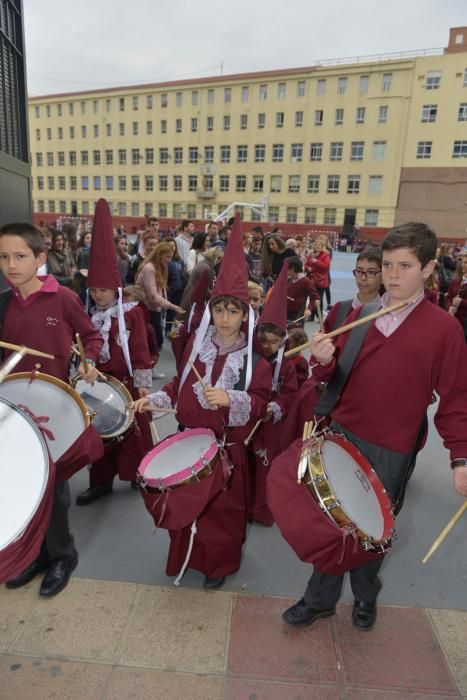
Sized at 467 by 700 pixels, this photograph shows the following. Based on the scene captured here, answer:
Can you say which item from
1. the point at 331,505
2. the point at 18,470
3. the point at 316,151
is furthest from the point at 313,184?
the point at 18,470

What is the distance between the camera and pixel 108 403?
2.94 m

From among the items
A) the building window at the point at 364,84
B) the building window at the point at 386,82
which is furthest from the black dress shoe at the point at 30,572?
the building window at the point at 364,84

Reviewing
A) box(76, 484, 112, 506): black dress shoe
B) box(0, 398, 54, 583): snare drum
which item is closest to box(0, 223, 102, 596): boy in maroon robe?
box(76, 484, 112, 506): black dress shoe

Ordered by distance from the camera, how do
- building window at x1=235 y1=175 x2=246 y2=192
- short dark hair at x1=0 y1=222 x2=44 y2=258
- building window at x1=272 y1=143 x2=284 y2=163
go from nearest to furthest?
short dark hair at x1=0 y1=222 x2=44 y2=258, building window at x1=272 y1=143 x2=284 y2=163, building window at x1=235 y1=175 x2=246 y2=192

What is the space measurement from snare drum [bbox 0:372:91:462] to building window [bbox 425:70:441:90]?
151 ft

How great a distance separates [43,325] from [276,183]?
4509 centimetres

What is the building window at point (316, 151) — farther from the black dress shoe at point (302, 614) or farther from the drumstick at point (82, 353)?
the black dress shoe at point (302, 614)

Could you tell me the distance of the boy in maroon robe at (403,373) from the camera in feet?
6.12

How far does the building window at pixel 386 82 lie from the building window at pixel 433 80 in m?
3.00

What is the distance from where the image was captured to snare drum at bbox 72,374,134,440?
2.85m

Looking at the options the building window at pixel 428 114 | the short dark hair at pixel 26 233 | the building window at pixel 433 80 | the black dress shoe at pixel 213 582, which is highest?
the building window at pixel 433 80

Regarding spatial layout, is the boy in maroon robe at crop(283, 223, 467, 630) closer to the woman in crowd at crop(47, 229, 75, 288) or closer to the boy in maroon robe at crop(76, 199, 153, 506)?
the boy in maroon robe at crop(76, 199, 153, 506)

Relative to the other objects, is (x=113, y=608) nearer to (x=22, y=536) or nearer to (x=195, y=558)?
(x=195, y=558)

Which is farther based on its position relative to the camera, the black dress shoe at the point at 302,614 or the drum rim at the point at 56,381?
the black dress shoe at the point at 302,614
